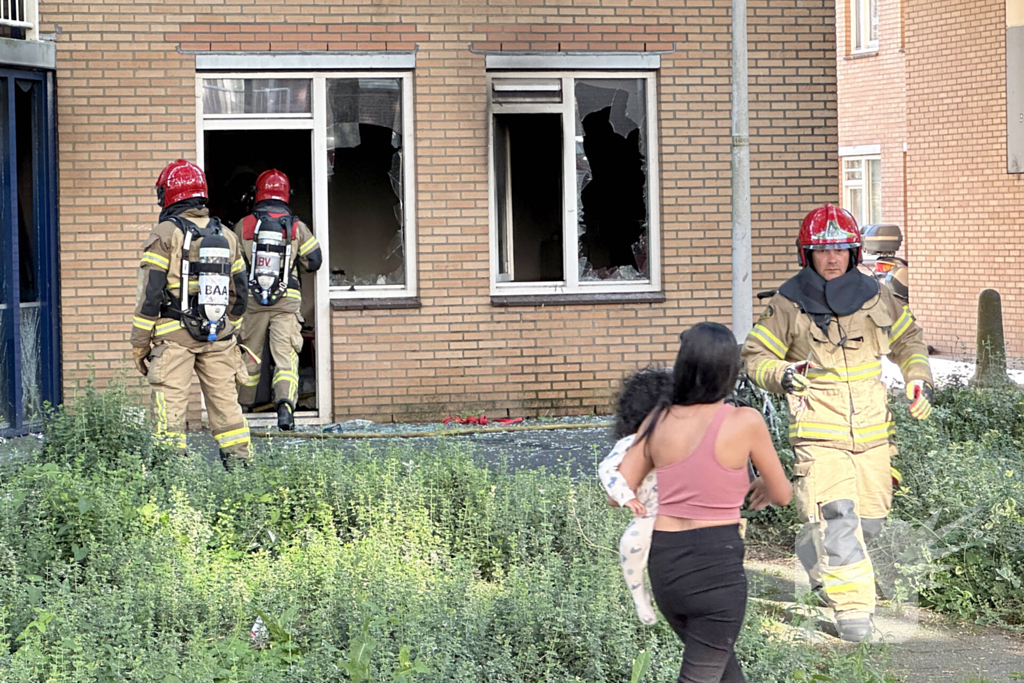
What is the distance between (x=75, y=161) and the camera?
10914 mm

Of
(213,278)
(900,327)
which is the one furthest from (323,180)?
(900,327)

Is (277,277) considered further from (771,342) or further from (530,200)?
(771,342)

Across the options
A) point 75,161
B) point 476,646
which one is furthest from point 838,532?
point 75,161

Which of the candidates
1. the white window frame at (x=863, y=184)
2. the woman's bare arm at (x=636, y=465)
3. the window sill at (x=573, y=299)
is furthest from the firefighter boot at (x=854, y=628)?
the white window frame at (x=863, y=184)

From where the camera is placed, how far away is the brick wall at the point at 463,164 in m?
10.9

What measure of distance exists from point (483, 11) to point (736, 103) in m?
2.92

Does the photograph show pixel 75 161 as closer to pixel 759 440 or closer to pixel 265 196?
pixel 265 196

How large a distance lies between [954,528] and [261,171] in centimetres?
726

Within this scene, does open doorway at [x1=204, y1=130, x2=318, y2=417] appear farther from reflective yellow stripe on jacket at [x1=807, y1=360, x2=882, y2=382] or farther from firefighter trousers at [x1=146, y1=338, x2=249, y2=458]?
reflective yellow stripe on jacket at [x1=807, y1=360, x2=882, y2=382]

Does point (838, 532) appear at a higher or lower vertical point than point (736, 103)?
lower

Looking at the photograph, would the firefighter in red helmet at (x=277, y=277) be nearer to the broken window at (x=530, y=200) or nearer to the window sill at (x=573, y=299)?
the window sill at (x=573, y=299)

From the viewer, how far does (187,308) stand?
838 cm

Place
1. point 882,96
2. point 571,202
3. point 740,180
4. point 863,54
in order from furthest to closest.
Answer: point 863,54 → point 882,96 → point 571,202 → point 740,180

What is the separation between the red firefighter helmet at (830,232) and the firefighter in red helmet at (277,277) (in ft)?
16.3
